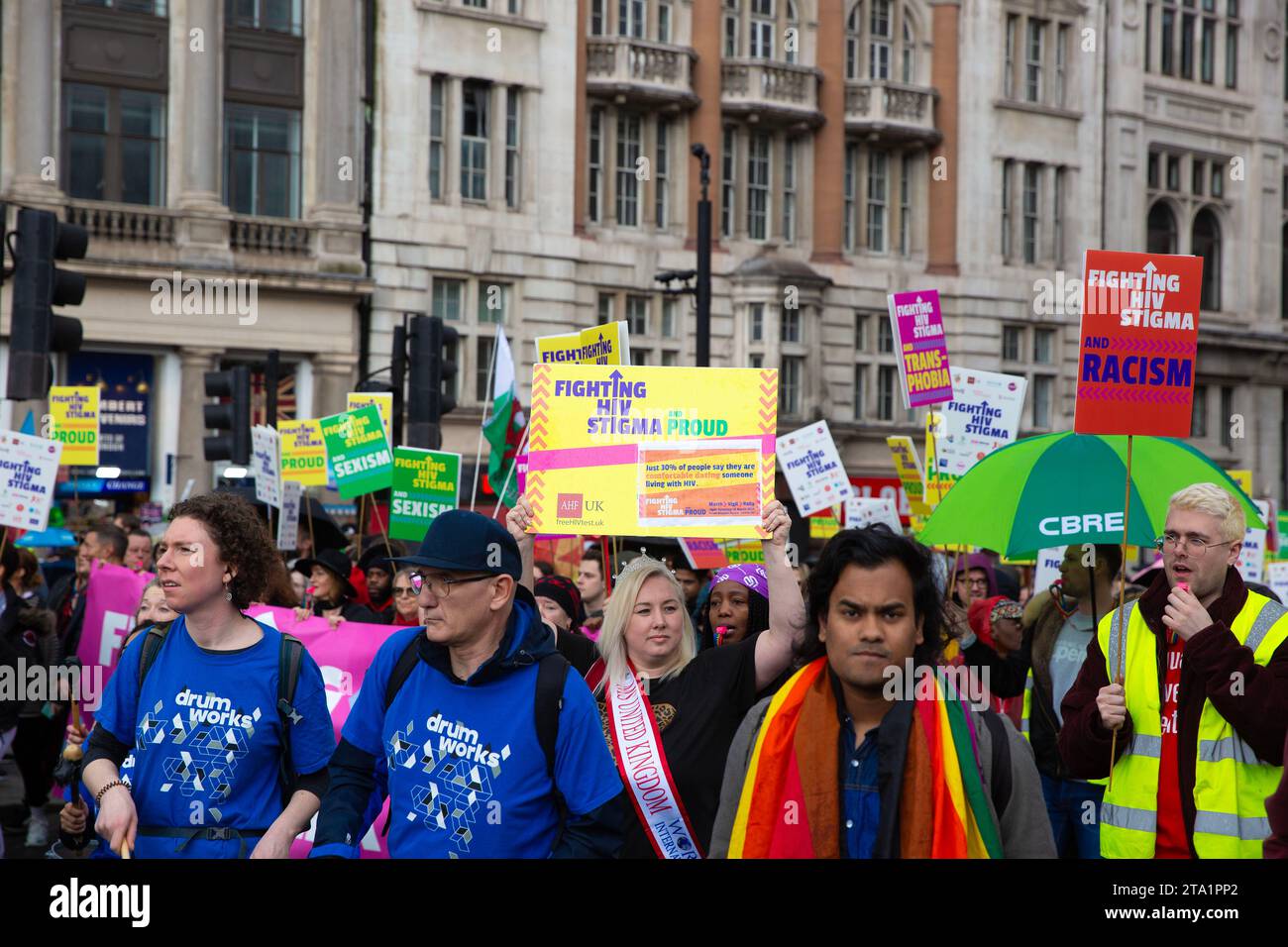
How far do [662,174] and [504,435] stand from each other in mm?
23789

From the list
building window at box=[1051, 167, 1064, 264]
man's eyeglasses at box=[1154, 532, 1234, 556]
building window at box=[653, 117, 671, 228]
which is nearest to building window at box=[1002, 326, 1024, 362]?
building window at box=[1051, 167, 1064, 264]

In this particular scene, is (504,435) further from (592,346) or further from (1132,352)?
(1132,352)

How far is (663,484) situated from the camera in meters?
6.70

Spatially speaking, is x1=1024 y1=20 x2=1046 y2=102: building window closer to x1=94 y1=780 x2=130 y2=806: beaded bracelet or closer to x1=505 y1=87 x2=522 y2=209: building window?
x1=505 y1=87 x2=522 y2=209: building window

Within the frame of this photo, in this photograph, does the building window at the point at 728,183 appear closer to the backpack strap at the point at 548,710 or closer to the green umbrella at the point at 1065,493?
the green umbrella at the point at 1065,493

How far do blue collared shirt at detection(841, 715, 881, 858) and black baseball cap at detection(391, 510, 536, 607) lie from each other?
1028 millimetres

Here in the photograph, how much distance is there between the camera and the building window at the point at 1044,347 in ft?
130

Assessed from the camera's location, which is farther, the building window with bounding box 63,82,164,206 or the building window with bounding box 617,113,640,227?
the building window with bounding box 617,113,640,227

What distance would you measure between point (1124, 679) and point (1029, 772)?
6.22 feet

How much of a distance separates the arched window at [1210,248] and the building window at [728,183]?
13090mm

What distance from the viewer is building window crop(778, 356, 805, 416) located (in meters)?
36.0

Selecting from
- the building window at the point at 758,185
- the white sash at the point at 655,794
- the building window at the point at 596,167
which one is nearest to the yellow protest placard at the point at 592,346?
the white sash at the point at 655,794

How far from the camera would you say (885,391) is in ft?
123

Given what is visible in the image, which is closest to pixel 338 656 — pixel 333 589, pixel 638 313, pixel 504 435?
pixel 333 589
